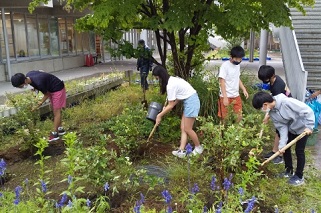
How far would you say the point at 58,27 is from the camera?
57.5 feet

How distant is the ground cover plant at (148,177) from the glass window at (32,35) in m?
10.6

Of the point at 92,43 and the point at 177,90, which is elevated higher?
the point at 92,43

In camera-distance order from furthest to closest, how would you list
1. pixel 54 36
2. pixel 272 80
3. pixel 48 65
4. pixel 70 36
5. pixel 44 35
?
1. pixel 70 36
2. pixel 54 36
3. pixel 44 35
4. pixel 48 65
5. pixel 272 80

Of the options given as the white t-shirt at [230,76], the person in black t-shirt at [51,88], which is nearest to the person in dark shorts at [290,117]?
the white t-shirt at [230,76]

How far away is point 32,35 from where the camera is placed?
15.5m

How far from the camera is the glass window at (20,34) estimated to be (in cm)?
1425

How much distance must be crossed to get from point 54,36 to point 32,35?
6.10 feet

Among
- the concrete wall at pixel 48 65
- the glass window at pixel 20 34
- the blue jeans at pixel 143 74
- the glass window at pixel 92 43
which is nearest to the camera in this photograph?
the blue jeans at pixel 143 74

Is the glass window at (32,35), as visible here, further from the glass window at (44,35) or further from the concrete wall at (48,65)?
the concrete wall at (48,65)

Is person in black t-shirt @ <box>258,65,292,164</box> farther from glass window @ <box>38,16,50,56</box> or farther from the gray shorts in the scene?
glass window @ <box>38,16,50,56</box>

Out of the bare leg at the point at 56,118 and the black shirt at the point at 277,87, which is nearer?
the black shirt at the point at 277,87

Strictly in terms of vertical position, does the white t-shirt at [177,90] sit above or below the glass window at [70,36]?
below

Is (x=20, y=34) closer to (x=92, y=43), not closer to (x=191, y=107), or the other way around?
(x=92, y=43)

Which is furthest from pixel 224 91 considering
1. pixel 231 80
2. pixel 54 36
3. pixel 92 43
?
pixel 92 43
